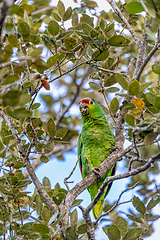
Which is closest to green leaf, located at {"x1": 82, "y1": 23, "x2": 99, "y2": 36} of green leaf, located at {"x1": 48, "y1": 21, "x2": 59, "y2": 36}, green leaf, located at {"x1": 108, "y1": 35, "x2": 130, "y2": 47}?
green leaf, located at {"x1": 108, "y1": 35, "x2": 130, "y2": 47}

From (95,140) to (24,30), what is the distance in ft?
5.25

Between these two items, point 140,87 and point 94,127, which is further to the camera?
point 94,127

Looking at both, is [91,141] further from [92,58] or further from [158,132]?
[158,132]

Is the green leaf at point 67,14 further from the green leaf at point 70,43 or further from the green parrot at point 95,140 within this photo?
the green parrot at point 95,140

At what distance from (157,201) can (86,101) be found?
1688mm

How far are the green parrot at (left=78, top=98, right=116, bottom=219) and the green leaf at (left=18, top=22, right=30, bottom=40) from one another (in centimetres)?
145

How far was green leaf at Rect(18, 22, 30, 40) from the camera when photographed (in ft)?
6.50

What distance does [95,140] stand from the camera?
3.14 metres

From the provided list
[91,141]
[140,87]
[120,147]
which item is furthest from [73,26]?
[91,141]

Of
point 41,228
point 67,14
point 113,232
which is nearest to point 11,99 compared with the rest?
point 41,228

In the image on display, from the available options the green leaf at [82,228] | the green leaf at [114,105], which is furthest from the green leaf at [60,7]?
the green leaf at [82,228]

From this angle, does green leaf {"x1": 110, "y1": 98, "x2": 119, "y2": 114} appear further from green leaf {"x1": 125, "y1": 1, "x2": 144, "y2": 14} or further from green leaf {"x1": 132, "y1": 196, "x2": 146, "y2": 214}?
green leaf {"x1": 125, "y1": 1, "x2": 144, "y2": 14}

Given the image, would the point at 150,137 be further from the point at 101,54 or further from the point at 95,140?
the point at 95,140

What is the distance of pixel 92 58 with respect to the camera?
6.97 feet
